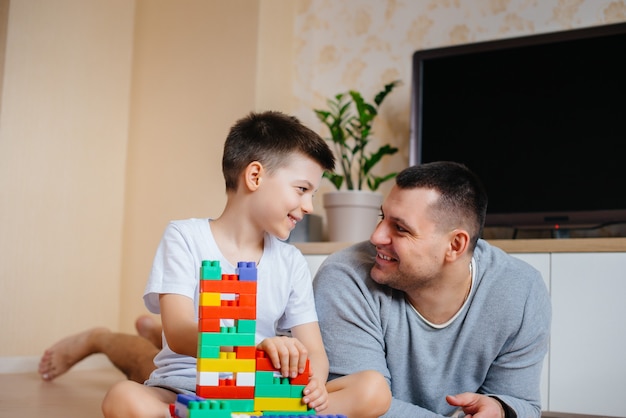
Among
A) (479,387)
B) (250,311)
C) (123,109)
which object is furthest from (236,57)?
(250,311)

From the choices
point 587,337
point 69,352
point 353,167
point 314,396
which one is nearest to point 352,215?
point 353,167

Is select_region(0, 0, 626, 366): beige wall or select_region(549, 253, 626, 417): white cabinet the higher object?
select_region(0, 0, 626, 366): beige wall

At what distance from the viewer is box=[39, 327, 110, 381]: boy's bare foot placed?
2545 mm

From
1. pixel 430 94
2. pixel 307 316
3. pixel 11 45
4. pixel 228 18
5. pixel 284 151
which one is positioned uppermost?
pixel 228 18

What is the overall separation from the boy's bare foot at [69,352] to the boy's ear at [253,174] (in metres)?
1.23

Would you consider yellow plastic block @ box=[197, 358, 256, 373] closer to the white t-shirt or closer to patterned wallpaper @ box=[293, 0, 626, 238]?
the white t-shirt

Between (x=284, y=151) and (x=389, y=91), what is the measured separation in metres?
1.47

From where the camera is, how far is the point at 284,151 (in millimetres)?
1571

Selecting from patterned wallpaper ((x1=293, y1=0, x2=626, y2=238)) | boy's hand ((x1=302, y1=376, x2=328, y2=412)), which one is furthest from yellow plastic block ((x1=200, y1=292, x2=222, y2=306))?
patterned wallpaper ((x1=293, y1=0, x2=626, y2=238))

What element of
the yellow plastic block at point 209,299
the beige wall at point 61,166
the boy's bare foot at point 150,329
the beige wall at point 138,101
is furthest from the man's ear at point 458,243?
the beige wall at point 61,166

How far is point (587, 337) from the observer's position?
7.13 ft

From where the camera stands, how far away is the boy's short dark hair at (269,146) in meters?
1.57

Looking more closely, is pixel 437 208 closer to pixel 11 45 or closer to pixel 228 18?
pixel 228 18

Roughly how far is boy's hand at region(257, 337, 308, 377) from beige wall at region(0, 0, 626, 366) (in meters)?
1.94
